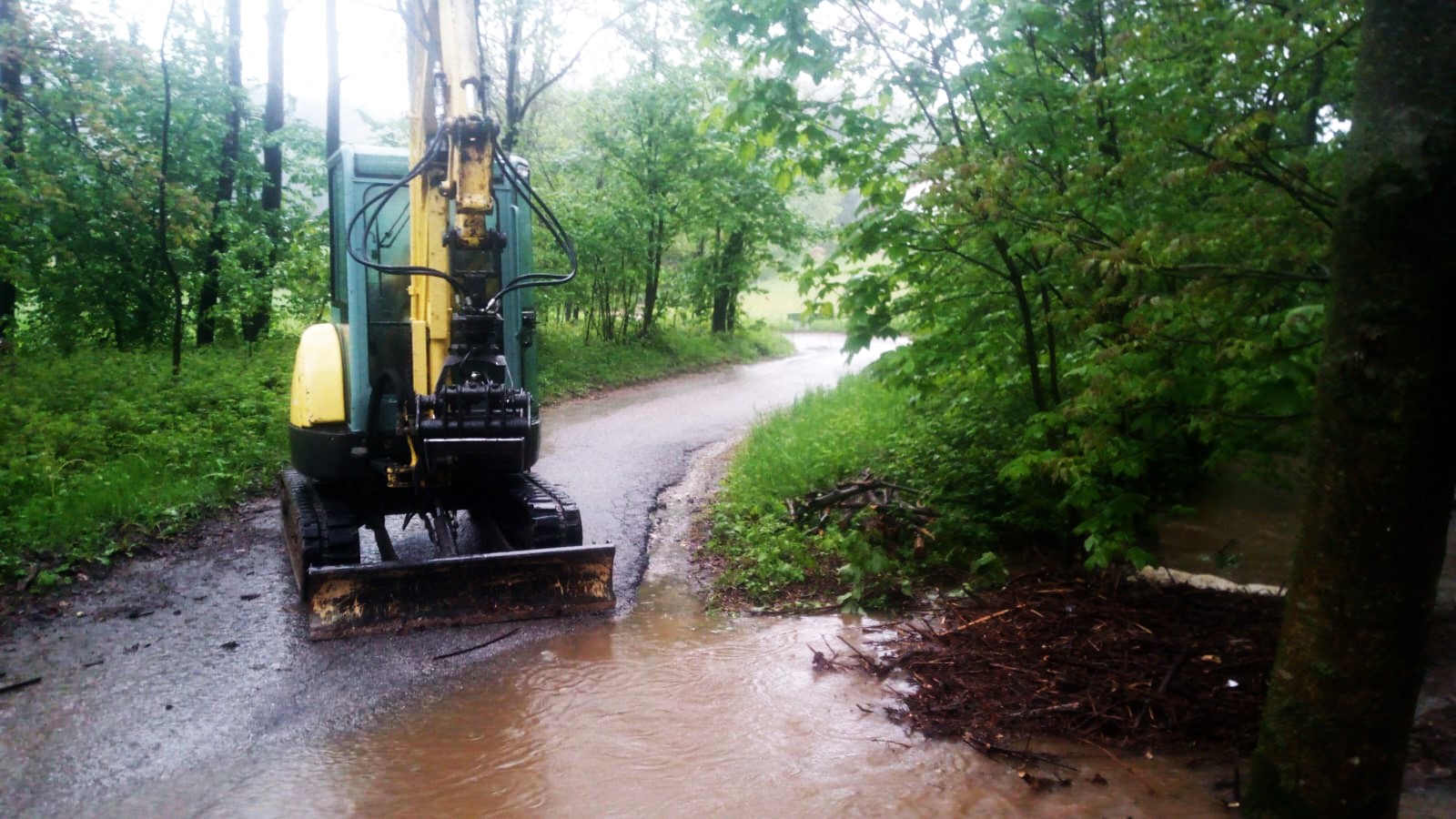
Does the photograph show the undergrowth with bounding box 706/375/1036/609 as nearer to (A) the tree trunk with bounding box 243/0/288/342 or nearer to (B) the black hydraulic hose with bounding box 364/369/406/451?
(B) the black hydraulic hose with bounding box 364/369/406/451

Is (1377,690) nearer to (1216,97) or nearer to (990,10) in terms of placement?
(1216,97)

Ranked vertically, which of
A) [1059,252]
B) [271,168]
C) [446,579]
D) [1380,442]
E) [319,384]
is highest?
[271,168]

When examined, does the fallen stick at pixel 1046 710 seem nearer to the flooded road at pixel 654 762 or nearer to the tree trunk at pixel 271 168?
the flooded road at pixel 654 762

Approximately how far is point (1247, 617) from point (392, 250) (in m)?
5.82

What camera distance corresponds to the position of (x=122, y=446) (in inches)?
376

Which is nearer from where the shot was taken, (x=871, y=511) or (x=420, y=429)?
(x=420, y=429)

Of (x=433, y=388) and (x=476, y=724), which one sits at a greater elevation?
(x=433, y=388)

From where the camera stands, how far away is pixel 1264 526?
7758 mm

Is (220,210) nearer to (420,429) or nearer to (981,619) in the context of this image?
(420,429)

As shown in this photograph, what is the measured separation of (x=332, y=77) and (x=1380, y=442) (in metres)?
19.6

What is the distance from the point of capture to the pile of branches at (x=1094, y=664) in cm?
465

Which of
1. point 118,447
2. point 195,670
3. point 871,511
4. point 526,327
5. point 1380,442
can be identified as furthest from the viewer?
point 118,447

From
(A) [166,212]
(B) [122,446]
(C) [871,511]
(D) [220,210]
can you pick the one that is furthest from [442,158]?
(D) [220,210]

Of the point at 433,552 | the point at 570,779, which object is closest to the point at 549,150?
the point at 433,552
